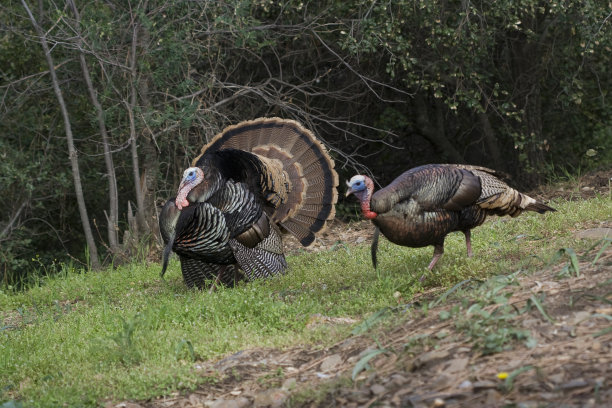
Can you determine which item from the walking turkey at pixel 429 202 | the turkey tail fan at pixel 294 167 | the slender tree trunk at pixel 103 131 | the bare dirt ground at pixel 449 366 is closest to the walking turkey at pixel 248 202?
the turkey tail fan at pixel 294 167

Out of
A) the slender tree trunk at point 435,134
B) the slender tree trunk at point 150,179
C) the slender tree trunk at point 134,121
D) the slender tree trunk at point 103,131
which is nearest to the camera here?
the slender tree trunk at point 134,121

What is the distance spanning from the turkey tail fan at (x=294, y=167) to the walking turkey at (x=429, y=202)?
5.37ft

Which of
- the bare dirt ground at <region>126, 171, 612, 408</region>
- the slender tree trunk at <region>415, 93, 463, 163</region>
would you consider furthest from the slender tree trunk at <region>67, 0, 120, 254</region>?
the bare dirt ground at <region>126, 171, 612, 408</region>

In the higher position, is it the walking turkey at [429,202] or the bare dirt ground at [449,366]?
the walking turkey at [429,202]

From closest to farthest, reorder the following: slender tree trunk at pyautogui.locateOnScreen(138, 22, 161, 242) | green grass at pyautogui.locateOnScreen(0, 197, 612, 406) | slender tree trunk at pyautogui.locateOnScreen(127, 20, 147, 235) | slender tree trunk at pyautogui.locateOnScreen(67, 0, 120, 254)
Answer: green grass at pyautogui.locateOnScreen(0, 197, 612, 406) < slender tree trunk at pyautogui.locateOnScreen(127, 20, 147, 235) < slender tree trunk at pyautogui.locateOnScreen(67, 0, 120, 254) < slender tree trunk at pyautogui.locateOnScreen(138, 22, 161, 242)

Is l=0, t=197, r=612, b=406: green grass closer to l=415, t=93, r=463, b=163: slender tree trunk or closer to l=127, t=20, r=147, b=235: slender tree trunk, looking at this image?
l=127, t=20, r=147, b=235: slender tree trunk

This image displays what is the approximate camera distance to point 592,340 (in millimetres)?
3719

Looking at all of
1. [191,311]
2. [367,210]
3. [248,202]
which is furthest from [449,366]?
[248,202]

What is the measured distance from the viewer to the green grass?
4664 millimetres

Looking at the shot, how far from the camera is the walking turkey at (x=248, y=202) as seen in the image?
263 inches

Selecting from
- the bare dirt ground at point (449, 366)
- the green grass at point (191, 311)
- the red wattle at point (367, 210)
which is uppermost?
the red wattle at point (367, 210)

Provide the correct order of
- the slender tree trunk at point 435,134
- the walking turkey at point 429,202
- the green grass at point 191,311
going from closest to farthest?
Result: the green grass at point 191,311, the walking turkey at point 429,202, the slender tree trunk at point 435,134

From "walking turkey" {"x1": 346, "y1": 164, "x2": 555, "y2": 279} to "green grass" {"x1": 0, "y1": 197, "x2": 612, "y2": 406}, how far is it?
11.9 inches

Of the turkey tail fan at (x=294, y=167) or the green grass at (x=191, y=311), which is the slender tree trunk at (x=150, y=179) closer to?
the green grass at (x=191, y=311)
